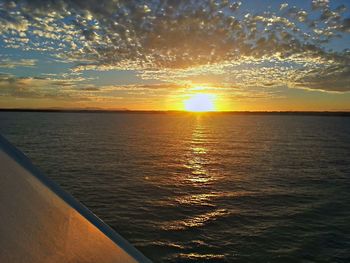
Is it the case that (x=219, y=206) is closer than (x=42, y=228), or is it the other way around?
(x=42, y=228)

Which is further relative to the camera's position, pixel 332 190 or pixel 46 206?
pixel 332 190

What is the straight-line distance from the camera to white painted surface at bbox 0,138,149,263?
2.88 meters

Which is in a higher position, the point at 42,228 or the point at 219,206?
the point at 219,206

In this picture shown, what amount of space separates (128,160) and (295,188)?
18855 mm

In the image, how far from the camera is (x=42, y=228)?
3.23 metres

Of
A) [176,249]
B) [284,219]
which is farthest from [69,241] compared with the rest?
[284,219]

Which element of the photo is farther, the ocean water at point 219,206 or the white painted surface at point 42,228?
the ocean water at point 219,206

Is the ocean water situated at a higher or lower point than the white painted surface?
higher

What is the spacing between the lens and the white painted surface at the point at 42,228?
2.88 m

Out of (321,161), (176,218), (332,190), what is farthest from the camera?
(321,161)

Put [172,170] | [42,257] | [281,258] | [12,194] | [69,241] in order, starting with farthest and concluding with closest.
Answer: [172,170] → [281,258] → [12,194] → [69,241] → [42,257]

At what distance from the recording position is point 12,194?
3482mm

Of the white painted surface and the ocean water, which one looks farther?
the ocean water

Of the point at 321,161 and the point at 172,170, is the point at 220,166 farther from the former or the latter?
the point at 321,161
